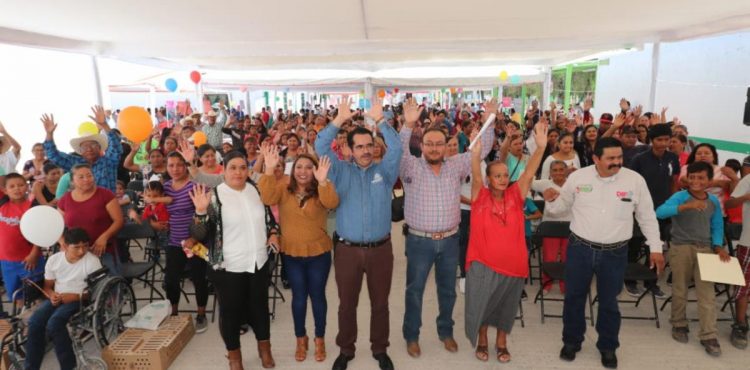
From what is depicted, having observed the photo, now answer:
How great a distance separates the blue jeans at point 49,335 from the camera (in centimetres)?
325

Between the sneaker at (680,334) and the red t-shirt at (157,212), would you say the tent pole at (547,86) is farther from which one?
the red t-shirt at (157,212)

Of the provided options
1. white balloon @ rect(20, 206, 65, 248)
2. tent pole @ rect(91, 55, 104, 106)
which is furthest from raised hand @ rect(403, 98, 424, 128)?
tent pole @ rect(91, 55, 104, 106)

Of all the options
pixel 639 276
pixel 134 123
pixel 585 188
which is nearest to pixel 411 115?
pixel 585 188

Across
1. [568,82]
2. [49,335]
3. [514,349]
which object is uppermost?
[568,82]

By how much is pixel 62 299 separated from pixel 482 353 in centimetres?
314

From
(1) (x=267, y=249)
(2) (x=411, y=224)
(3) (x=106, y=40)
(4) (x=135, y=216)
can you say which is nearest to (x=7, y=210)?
(4) (x=135, y=216)

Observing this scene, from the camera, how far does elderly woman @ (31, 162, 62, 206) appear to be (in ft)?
15.3

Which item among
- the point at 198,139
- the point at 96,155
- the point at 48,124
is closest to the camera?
the point at 96,155

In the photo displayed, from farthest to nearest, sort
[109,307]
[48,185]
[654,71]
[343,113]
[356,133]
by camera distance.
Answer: [654,71], [48,185], [109,307], [343,113], [356,133]

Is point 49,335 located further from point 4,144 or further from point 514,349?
point 4,144

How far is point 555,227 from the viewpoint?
13.6 ft

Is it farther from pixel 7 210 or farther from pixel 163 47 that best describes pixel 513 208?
pixel 163 47

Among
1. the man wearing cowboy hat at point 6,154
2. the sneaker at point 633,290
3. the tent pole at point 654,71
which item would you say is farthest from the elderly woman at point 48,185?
the tent pole at point 654,71

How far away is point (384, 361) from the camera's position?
334 centimetres
